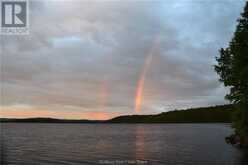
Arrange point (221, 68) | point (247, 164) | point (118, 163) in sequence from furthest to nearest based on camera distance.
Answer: point (221, 68) → point (118, 163) → point (247, 164)

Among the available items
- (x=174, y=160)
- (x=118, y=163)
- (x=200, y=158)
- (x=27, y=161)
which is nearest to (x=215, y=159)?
(x=200, y=158)

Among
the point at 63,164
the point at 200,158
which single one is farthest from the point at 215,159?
the point at 63,164

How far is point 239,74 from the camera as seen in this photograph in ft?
139

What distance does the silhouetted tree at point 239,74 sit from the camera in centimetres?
4197

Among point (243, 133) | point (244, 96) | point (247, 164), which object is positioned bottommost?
point (247, 164)

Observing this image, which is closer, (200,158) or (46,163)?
(46,163)

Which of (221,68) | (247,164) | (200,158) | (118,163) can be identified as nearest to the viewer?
(247,164)

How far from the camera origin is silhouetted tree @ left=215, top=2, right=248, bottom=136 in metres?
42.0

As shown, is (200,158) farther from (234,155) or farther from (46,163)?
(46,163)

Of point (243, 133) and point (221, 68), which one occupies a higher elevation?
point (221, 68)

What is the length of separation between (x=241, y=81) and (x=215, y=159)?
409 inches

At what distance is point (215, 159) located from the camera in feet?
134

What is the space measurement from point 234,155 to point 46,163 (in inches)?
908

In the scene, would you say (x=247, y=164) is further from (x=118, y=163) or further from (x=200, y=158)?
(x=118, y=163)
